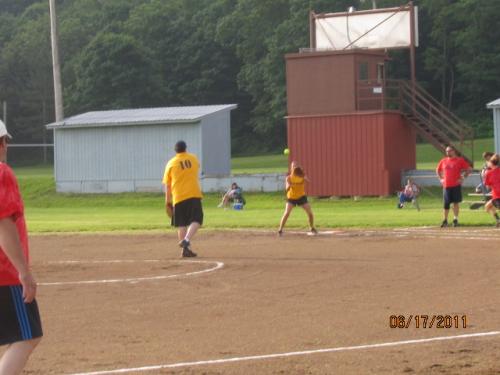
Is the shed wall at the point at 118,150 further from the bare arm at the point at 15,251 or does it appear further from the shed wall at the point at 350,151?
the bare arm at the point at 15,251

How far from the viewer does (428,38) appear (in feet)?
275

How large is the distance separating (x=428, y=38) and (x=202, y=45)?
19.4 metres

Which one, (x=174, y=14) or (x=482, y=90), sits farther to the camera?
(x=174, y=14)

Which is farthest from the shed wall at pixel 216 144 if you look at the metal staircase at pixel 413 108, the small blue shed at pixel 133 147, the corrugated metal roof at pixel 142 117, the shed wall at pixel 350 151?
the metal staircase at pixel 413 108

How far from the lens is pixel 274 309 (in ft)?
38.3

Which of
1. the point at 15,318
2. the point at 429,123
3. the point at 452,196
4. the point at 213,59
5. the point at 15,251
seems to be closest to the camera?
the point at 15,251

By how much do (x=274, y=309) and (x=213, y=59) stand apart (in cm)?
8212

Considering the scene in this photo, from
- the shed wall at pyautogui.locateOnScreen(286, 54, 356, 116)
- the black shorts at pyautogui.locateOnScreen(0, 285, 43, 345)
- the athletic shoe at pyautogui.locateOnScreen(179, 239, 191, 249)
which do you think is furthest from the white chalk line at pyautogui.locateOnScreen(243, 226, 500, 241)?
the shed wall at pyautogui.locateOnScreen(286, 54, 356, 116)

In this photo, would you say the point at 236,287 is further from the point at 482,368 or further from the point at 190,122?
the point at 190,122

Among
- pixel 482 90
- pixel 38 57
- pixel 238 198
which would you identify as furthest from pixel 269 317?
A: pixel 38 57

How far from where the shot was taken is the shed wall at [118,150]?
148 ft

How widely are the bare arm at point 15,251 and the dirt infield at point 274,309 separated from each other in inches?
78.1

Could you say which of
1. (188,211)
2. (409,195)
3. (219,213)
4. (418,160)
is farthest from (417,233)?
(418,160)
